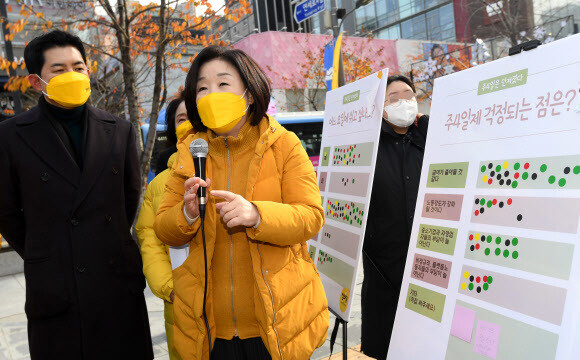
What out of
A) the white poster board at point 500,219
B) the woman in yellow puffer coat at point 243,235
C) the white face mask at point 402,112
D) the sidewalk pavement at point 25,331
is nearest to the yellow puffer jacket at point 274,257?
the woman in yellow puffer coat at point 243,235

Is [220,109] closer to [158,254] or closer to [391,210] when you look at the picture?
[158,254]

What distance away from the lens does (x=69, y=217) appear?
83.2 inches

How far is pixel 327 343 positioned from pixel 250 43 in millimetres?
17564

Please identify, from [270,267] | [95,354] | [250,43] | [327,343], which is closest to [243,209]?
[270,267]

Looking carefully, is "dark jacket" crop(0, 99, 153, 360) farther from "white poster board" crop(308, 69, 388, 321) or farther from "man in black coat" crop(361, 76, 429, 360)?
"man in black coat" crop(361, 76, 429, 360)

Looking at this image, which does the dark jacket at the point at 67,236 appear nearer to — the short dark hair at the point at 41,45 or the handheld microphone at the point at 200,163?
the short dark hair at the point at 41,45

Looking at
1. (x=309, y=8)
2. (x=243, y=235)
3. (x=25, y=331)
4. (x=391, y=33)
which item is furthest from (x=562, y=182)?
(x=391, y=33)

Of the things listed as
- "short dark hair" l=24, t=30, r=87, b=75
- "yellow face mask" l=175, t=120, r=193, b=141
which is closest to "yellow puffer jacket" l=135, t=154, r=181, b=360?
"yellow face mask" l=175, t=120, r=193, b=141

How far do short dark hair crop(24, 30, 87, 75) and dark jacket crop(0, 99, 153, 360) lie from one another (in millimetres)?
222

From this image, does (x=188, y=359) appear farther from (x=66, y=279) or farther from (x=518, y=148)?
(x=518, y=148)

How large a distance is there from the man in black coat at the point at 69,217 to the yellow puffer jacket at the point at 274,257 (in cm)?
56

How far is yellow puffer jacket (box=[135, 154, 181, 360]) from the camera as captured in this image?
7.63ft

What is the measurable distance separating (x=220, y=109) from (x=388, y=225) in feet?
4.44

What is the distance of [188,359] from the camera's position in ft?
5.75
